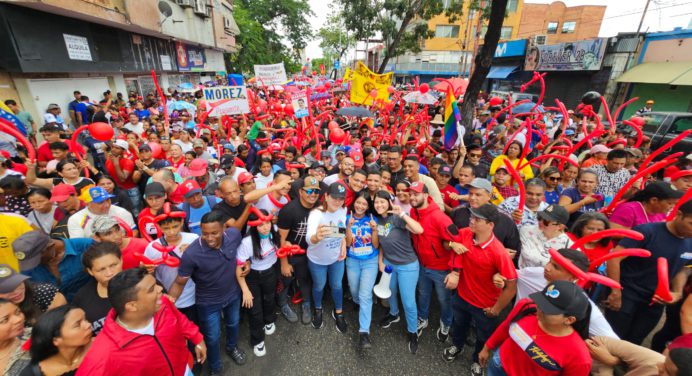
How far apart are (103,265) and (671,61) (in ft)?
74.3

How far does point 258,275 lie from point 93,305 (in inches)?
53.3

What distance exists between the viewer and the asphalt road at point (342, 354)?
3080mm

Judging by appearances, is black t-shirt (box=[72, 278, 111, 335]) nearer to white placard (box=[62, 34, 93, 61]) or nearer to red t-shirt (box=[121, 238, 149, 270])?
red t-shirt (box=[121, 238, 149, 270])

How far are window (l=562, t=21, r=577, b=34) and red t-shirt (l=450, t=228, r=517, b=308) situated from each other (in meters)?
43.4

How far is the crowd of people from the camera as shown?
1.81 metres

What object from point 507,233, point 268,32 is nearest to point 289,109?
point 507,233

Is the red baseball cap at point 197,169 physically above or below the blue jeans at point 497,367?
above

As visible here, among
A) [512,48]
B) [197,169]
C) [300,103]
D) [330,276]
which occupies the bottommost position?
[330,276]

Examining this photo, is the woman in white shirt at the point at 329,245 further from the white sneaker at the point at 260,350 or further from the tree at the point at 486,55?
the tree at the point at 486,55

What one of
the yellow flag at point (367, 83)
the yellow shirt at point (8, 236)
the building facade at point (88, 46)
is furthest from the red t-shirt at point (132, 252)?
the building facade at point (88, 46)

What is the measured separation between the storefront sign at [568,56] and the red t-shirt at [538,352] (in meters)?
21.7

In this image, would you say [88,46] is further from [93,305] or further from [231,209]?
[93,305]

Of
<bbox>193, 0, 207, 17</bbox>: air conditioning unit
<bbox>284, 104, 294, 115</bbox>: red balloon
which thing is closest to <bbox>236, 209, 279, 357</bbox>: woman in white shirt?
<bbox>284, 104, 294, 115</bbox>: red balloon

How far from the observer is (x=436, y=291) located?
11.1ft
